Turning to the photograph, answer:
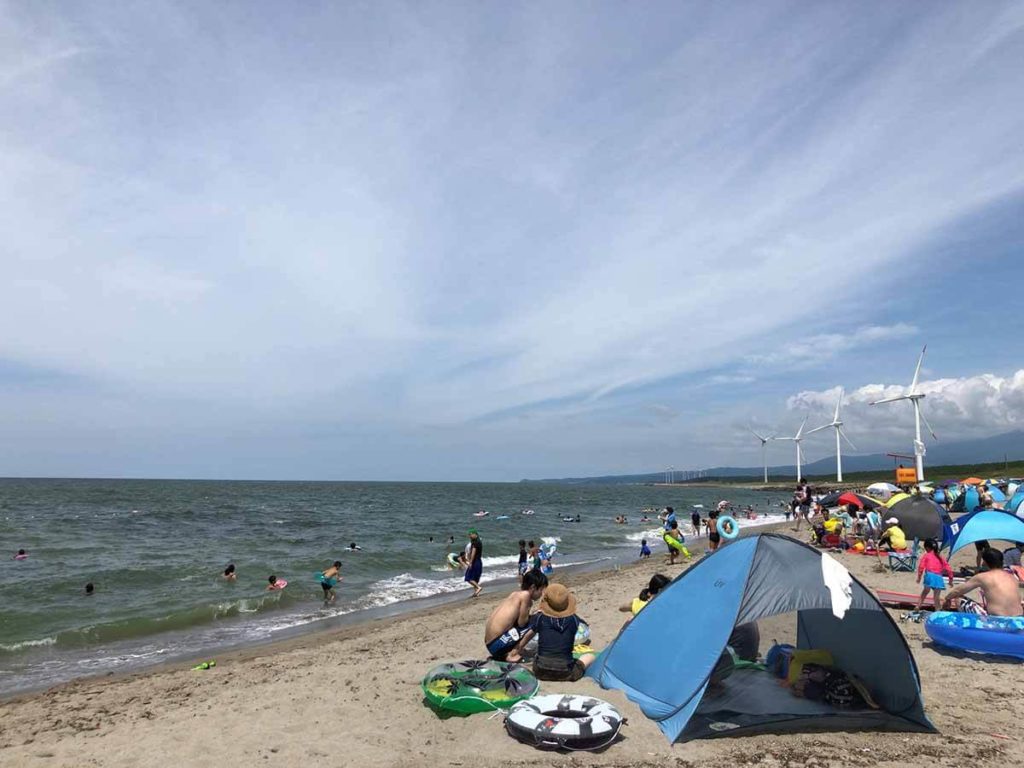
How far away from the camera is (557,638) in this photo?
26.3ft

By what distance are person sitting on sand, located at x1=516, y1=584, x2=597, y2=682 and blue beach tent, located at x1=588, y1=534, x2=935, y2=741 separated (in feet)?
2.99

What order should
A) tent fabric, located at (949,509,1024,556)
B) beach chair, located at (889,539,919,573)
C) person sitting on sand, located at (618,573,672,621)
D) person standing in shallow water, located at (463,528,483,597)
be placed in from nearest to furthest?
person sitting on sand, located at (618,573,672,621) → tent fabric, located at (949,509,1024,556) → beach chair, located at (889,539,919,573) → person standing in shallow water, located at (463,528,483,597)

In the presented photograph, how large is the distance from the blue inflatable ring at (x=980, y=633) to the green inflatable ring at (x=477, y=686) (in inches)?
235

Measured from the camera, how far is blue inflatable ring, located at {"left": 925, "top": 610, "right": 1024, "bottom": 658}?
8.53 meters

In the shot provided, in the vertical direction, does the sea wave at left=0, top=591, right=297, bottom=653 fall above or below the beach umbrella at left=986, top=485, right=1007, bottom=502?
below

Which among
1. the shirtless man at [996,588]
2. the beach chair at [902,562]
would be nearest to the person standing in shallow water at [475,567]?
the beach chair at [902,562]

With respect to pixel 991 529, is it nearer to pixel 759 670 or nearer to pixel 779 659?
pixel 779 659

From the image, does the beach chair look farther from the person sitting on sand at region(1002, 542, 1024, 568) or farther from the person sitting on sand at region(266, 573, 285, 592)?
the person sitting on sand at region(266, 573, 285, 592)

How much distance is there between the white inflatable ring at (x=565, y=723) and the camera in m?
6.11

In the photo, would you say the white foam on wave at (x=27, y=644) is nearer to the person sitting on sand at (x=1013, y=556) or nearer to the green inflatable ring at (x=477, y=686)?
the green inflatable ring at (x=477, y=686)

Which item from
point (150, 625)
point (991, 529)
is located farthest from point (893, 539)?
point (150, 625)

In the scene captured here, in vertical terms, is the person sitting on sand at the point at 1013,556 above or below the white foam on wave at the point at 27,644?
above

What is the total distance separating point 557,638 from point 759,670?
2.38 meters

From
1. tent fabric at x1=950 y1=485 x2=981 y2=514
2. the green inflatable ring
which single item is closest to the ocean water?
the green inflatable ring
